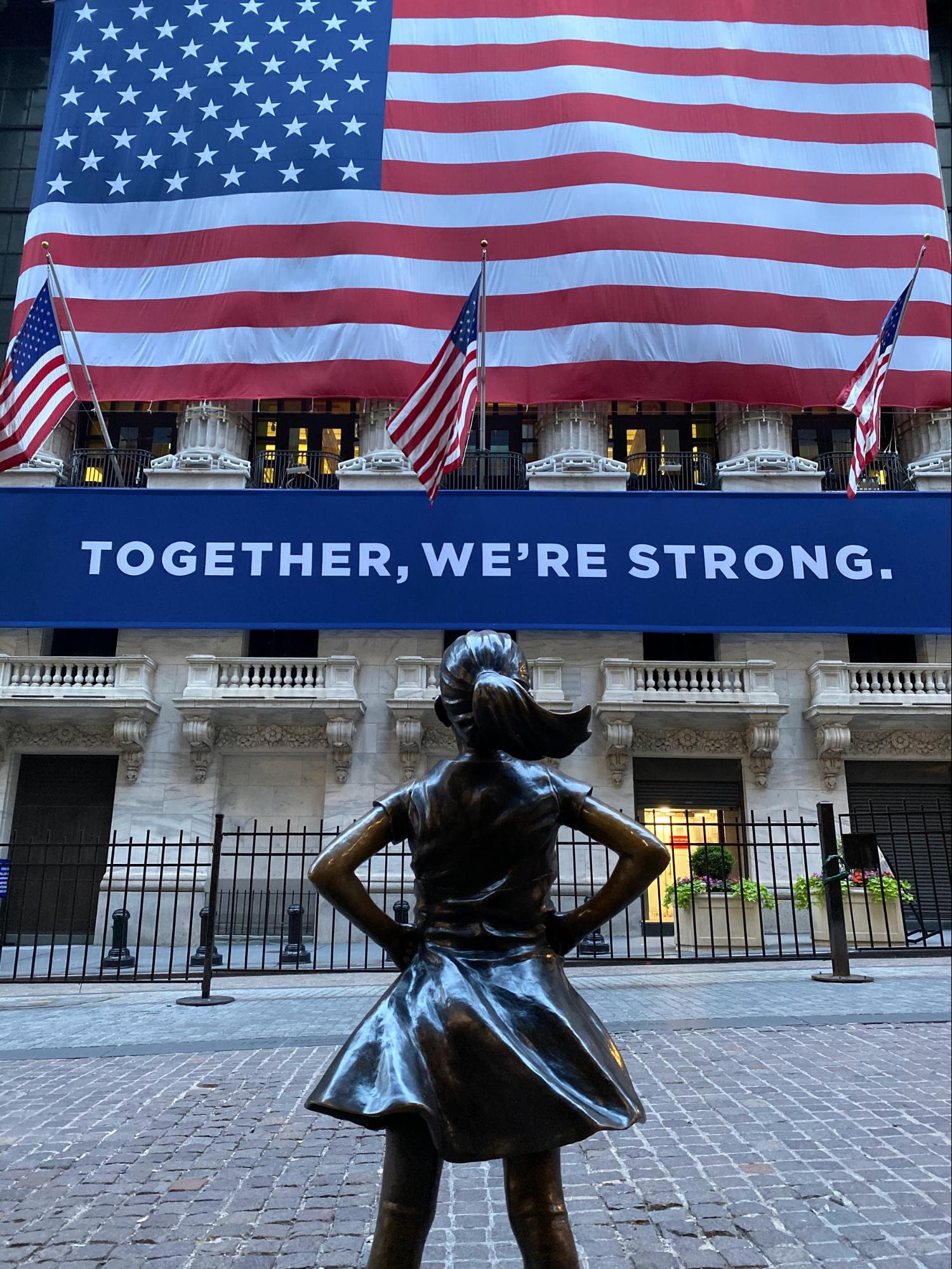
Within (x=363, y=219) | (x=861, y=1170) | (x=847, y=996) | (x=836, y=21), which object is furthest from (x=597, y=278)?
(x=861, y=1170)

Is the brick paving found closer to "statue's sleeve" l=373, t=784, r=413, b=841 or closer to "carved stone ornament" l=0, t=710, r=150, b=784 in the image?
"statue's sleeve" l=373, t=784, r=413, b=841

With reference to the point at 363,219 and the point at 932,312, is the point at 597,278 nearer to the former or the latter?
the point at 363,219

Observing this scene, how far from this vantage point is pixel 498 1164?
409 cm

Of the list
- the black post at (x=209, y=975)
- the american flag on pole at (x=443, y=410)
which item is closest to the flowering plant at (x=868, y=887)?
the black post at (x=209, y=975)

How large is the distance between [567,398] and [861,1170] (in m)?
11.0

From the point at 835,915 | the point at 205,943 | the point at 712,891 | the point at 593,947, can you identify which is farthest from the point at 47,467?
the point at 835,915

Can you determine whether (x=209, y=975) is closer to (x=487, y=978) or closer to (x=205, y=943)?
(x=205, y=943)

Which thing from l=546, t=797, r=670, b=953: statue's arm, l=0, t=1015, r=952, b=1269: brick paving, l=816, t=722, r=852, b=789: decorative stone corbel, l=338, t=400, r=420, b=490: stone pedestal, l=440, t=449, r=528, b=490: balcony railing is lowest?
l=0, t=1015, r=952, b=1269: brick paving

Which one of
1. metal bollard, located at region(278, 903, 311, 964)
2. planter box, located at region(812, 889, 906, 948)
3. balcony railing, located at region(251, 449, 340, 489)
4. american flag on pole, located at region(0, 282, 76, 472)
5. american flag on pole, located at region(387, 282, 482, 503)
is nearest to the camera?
american flag on pole, located at region(387, 282, 482, 503)

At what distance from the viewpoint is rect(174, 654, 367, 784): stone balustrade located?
17.5 meters

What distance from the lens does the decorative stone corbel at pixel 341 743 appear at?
58.0 feet

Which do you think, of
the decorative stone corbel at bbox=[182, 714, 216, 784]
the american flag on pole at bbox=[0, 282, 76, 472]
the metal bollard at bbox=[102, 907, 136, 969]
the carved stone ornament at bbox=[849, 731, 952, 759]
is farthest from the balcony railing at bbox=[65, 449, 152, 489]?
the carved stone ornament at bbox=[849, 731, 952, 759]

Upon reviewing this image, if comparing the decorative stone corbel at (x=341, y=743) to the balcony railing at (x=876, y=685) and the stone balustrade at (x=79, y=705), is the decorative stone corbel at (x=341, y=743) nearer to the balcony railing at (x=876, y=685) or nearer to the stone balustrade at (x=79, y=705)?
the stone balustrade at (x=79, y=705)

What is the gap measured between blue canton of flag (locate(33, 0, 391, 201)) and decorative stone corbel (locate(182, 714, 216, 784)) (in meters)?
9.70
